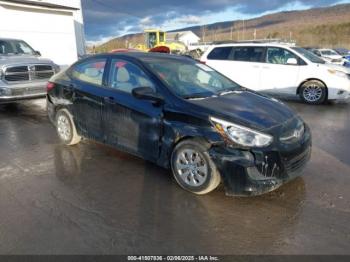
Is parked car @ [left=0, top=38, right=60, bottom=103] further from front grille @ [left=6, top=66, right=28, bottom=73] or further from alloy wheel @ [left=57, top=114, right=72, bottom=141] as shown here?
alloy wheel @ [left=57, top=114, right=72, bottom=141]

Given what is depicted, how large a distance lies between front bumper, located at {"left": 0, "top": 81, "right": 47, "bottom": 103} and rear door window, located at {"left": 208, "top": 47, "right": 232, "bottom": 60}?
214 inches

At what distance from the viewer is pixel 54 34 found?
18750mm

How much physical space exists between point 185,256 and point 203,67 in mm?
3318

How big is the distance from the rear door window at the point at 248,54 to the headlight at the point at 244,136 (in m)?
7.37

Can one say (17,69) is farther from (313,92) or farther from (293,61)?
(313,92)

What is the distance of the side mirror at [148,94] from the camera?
4.12 metres

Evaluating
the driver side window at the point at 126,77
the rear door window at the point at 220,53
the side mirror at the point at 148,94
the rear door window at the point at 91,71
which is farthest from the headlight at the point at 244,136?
the rear door window at the point at 220,53

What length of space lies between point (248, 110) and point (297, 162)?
0.83 metres

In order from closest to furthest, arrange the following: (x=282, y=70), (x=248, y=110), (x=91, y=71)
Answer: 1. (x=248, y=110)
2. (x=91, y=71)
3. (x=282, y=70)

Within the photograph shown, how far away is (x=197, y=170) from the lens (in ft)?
12.7

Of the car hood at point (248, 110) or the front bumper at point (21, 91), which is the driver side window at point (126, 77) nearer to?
the car hood at point (248, 110)

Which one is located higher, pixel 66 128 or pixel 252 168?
pixel 252 168

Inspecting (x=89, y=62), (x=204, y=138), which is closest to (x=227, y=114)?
(x=204, y=138)

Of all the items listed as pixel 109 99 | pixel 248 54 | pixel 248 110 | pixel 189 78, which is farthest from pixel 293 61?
pixel 109 99
